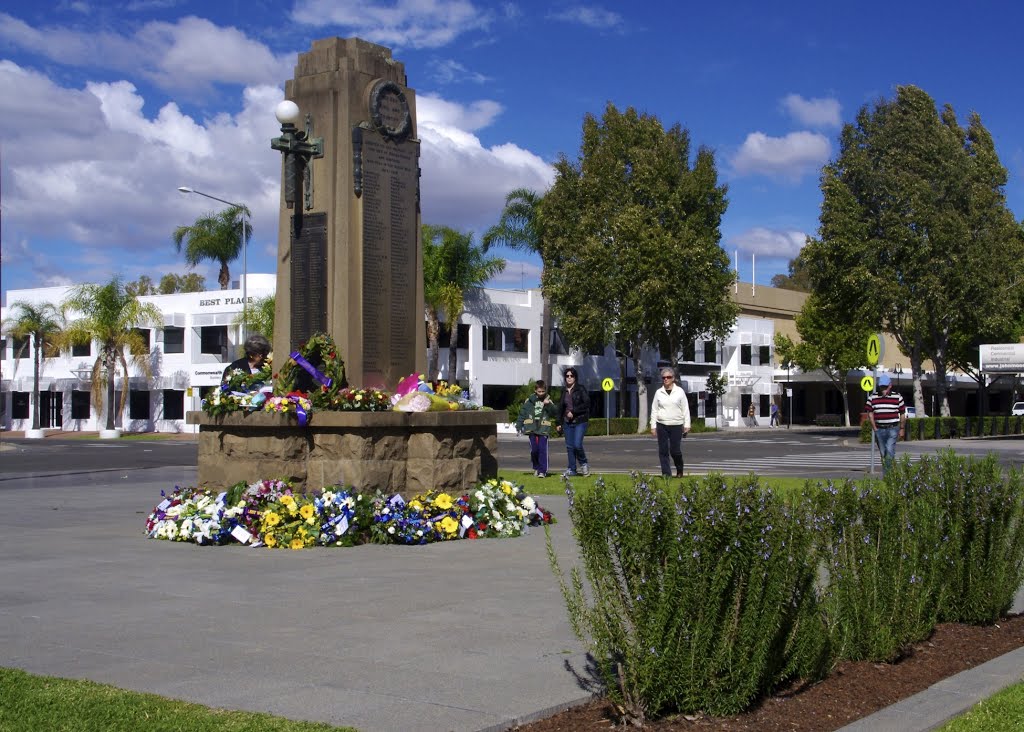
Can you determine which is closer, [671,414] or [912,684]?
[912,684]

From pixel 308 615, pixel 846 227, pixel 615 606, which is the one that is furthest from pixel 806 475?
pixel 846 227

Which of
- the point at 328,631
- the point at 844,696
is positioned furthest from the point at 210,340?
the point at 844,696

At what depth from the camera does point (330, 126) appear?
11852mm

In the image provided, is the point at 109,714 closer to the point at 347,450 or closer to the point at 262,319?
the point at 347,450

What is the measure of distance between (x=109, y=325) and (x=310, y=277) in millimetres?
47165

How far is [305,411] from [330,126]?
3.20 metres

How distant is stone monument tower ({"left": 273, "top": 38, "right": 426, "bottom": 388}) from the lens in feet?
38.4

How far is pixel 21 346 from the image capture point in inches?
2559

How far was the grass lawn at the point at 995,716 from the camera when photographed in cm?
465

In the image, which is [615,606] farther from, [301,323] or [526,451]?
[526,451]

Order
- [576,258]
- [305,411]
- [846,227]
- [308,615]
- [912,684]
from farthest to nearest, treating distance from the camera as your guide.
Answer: [576,258]
[846,227]
[305,411]
[308,615]
[912,684]

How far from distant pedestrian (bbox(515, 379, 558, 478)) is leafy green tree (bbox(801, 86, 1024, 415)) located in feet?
92.0

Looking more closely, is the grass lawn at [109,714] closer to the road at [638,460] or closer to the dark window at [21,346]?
the road at [638,460]

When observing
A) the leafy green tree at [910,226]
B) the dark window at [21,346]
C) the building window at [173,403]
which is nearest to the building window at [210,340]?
the building window at [173,403]
